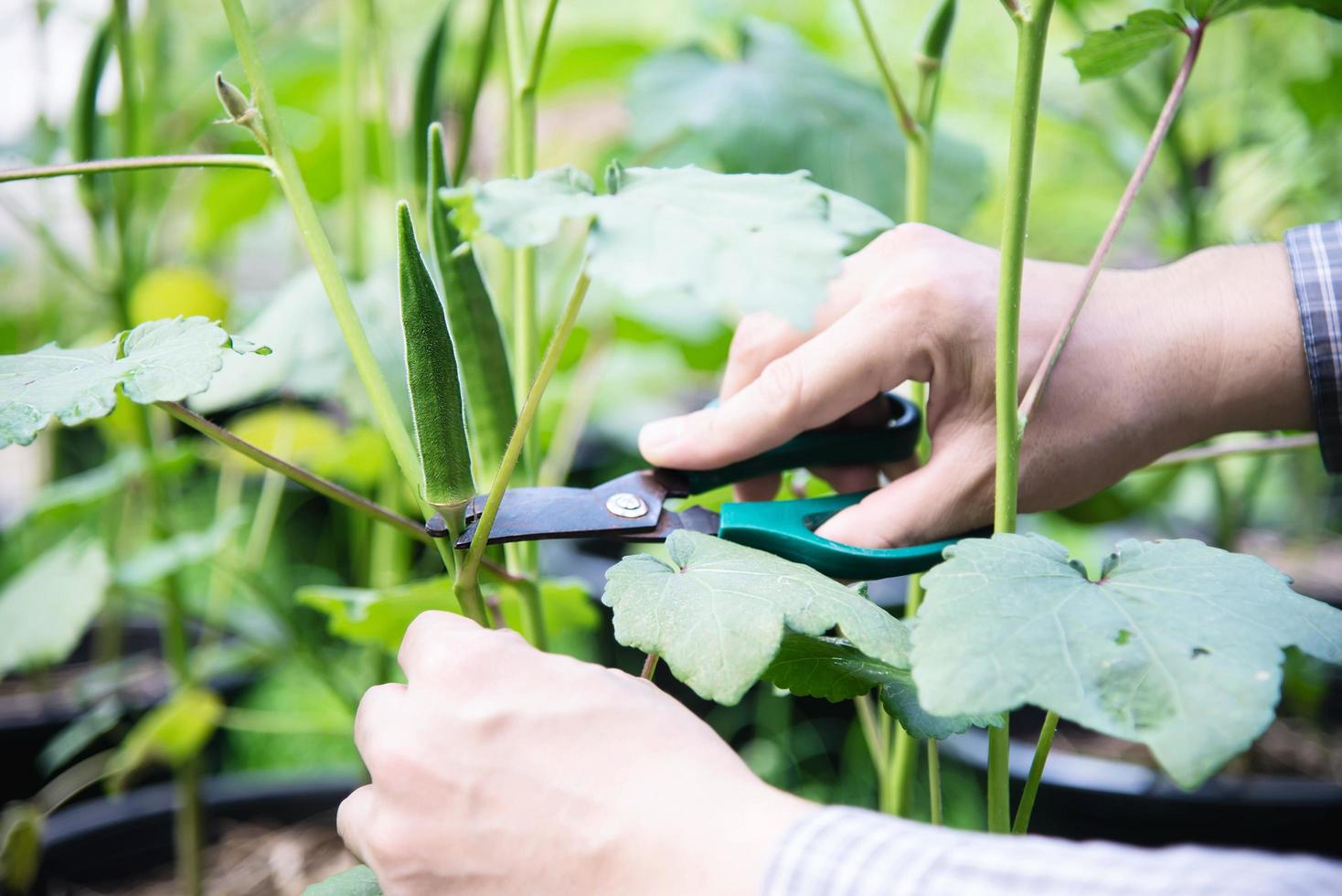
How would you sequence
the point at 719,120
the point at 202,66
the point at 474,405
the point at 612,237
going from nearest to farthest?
1. the point at 612,237
2. the point at 474,405
3. the point at 719,120
4. the point at 202,66

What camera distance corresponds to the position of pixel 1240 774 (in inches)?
45.8

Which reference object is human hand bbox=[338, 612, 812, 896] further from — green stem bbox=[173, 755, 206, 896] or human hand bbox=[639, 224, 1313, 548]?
green stem bbox=[173, 755, 206, 896]

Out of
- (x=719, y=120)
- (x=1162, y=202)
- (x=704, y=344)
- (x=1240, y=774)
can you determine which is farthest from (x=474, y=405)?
(x=1162, y=202)

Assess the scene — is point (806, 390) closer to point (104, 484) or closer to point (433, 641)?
point (433, 641)

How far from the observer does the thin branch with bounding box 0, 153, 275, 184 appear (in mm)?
446

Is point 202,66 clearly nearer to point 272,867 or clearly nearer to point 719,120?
point 719,120

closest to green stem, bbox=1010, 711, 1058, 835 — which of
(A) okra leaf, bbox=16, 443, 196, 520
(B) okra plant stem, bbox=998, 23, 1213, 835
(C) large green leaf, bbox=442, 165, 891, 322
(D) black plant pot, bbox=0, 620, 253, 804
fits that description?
(B) okra plant stem, bbox=998, 23, 1213, 835

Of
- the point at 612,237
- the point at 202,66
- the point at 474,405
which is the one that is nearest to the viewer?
the point at 612,237

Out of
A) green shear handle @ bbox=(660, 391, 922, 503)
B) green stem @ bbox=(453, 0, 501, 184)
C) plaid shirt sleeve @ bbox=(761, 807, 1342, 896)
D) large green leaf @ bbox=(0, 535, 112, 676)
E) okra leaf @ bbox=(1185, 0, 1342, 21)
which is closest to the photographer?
plaid shirt sleeve @ bbox=(761, 807, 1342, 896)

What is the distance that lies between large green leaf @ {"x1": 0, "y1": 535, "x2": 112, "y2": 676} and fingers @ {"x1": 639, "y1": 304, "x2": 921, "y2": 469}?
663 mm

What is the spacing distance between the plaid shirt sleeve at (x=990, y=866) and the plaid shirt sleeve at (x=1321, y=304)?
43 cm

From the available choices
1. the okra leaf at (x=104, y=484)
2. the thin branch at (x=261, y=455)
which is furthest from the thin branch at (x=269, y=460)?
the okra leaf at (x=104, y=484)

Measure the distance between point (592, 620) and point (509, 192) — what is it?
56 centimetres

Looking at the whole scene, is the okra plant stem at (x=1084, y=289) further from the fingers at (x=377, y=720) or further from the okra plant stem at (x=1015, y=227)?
the fingers at (x=377, y=720)
